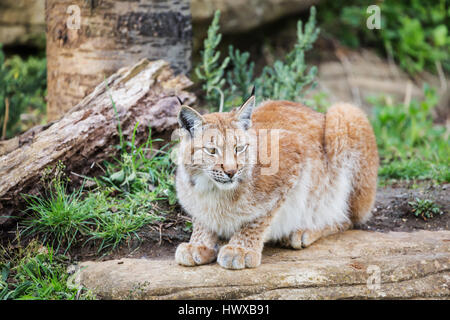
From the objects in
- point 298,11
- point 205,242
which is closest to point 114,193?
point 205,242

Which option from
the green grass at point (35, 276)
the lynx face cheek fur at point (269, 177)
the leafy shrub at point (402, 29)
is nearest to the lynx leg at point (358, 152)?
the lynx face cheek fur at point (269, 177)

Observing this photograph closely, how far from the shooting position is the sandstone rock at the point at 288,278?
312 centimetres

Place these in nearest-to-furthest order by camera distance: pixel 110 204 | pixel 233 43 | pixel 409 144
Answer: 1. pixel 110 204
2. pixel 409 144
3. pixel 233 43

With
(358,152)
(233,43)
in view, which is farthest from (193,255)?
(233,43)

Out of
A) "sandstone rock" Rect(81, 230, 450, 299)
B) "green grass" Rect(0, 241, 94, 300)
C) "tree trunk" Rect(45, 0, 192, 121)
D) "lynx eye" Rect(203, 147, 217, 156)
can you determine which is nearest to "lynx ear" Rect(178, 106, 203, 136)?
"lynx eye" Rect(203, 147, 217, 156)

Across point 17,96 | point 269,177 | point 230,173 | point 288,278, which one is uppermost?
point 17,96

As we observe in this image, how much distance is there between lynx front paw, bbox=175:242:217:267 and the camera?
3391 mm

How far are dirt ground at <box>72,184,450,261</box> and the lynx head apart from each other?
2.27ft

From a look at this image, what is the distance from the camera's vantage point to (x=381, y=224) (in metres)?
4.42

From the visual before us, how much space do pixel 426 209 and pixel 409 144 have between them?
7.61 feet

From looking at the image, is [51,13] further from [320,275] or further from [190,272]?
[320,275]

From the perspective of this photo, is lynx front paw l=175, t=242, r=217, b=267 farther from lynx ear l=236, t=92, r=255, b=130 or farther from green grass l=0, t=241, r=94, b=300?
lynx ear l=236, t=92, r=255, b=130

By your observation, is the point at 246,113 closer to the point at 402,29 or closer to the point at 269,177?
the point at 269,177
